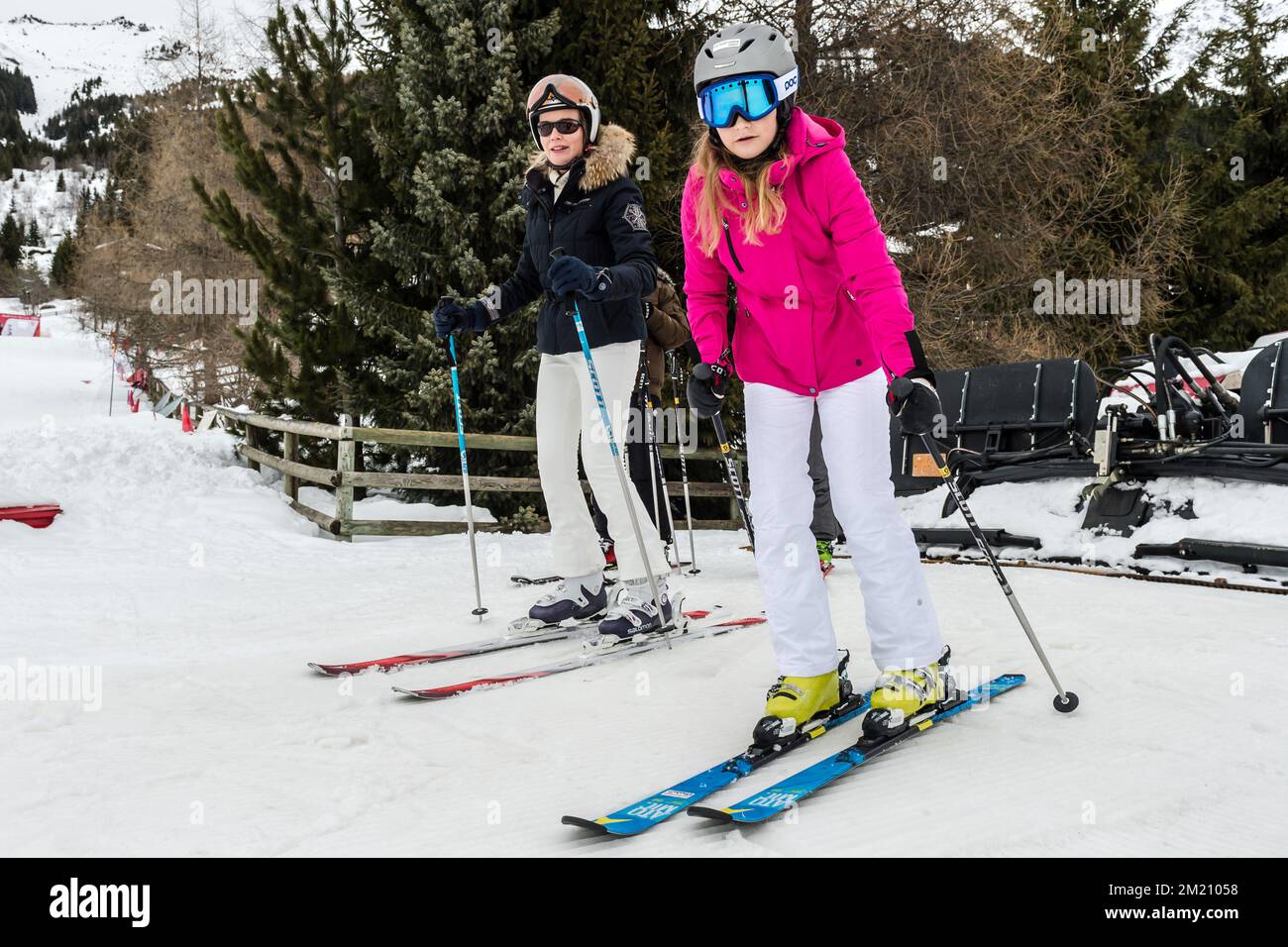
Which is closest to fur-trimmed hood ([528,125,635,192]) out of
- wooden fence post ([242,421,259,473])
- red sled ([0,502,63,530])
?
red sled ([0,502,63,530])

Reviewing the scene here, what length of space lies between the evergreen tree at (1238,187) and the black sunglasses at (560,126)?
1623cm

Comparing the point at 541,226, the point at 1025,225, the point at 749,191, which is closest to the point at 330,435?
the point at 541,226

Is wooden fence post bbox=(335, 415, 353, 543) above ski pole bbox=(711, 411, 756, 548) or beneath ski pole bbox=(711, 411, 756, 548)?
beneath

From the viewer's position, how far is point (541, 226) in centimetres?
409

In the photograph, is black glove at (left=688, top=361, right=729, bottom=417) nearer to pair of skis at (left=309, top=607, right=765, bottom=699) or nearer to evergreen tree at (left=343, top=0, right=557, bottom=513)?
pair of skis at (left=309, top=607, right=765, bottom=699)

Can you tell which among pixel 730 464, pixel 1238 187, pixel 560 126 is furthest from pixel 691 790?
pixel 1238 187

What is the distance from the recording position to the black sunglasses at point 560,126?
3883mm

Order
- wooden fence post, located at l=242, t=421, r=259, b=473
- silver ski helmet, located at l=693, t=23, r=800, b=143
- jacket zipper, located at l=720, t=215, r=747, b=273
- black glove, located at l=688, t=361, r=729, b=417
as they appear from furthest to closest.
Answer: wooden fence post, located at l=242, t=421, r=259, b=473 → black glove, located at l=688, t=361, r=729, b=417 → jacket zipper, located at l=720, t=215, r=747, b=273 → silver ski helmet, located at l=693, t=23, r=800, b=143

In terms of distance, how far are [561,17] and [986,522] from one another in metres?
6.32

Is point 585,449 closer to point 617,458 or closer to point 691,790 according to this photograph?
point 617,458

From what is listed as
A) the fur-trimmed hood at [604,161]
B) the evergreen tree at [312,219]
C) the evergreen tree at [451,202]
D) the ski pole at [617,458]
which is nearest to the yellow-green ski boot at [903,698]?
the ski pole at [617,458]

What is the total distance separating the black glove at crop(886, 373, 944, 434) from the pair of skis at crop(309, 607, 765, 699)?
5.58ft

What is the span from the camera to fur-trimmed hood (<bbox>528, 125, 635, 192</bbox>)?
12.8ft
